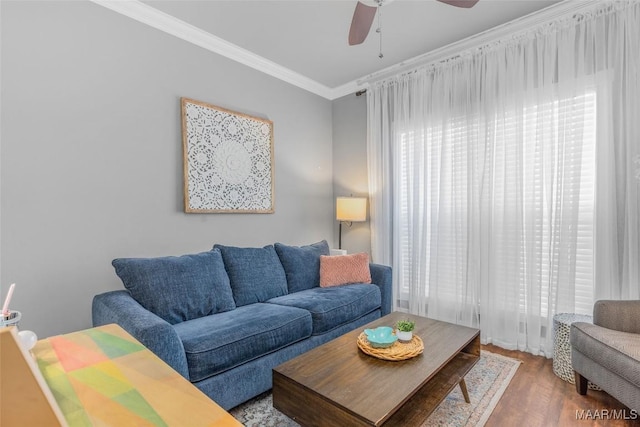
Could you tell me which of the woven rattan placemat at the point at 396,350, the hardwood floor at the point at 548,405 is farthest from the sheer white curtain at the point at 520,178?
the woven rattan placemat at the point at 396,350

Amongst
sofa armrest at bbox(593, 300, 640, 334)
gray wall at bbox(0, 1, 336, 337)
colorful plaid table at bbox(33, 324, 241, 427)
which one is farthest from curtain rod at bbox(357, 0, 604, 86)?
colorful plaid table at bbox(33, 324, 241, 427)

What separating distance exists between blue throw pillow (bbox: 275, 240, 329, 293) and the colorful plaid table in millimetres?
2117

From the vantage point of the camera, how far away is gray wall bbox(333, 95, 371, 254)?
3965 mm

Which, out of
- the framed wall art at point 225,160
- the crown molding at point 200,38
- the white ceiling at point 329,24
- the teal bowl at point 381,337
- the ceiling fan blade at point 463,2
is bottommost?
the teal bowl at point 381,337

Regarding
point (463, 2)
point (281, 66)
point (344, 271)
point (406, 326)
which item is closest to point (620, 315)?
point (406, 326)

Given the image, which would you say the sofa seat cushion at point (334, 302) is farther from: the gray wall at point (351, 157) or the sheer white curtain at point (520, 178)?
the gray wall at point (351, 157)

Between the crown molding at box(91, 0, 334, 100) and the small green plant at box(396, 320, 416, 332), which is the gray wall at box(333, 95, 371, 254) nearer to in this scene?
the crown molding at box(91, 0, 334, 100)

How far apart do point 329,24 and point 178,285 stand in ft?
7.97

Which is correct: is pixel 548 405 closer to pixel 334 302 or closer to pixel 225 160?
pixel 334 302

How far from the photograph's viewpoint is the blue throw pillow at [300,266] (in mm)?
2982

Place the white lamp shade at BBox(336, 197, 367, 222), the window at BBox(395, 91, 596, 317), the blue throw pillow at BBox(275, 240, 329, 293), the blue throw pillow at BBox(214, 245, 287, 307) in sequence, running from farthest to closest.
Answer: the white lamp shade at BBox(336, 197, 367, 222), the blue throw pillow at BBox(275, 240, 329, 293), the blue throw pillow at BBox(214, 245, 287, 307), the window at BBox(395, 91, 596, 317)

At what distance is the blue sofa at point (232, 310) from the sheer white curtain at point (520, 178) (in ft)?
2.43

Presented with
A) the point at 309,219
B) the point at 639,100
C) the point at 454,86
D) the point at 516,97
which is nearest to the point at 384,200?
the point at 309,219

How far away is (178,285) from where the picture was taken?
2166 mm
